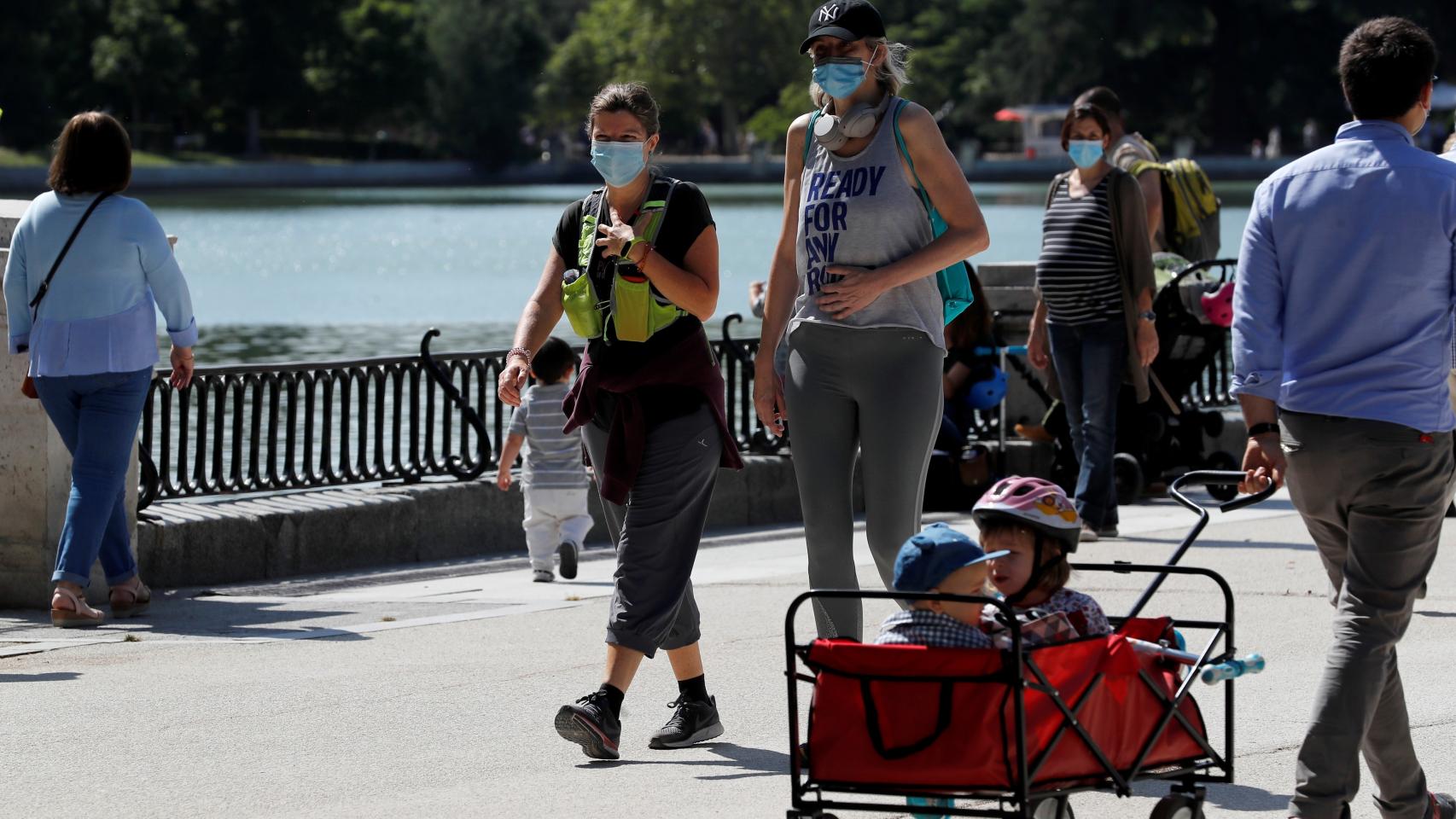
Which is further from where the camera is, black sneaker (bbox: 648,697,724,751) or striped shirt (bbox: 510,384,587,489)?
striped shirt (bbox: 510,384,587,489)

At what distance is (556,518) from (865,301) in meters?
4.02

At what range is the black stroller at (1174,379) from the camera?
1053 cm

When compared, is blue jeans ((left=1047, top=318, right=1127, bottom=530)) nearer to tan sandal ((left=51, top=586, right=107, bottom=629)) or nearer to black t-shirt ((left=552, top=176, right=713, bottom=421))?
black t-shirt ((left=552, top=176, right=713, bottom=421))

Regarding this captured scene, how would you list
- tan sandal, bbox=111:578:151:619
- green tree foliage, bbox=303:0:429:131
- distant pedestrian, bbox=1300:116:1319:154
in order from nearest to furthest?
tan sandal, bbox=111:578:151:619 → distant pedestrian, bbox=1300:116:1319:154 → green tree foliage, bbox=303:0:429:131

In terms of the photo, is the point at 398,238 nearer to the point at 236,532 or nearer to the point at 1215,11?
the point at 236,532

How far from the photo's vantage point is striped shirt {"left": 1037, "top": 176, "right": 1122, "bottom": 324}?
911 centimetres

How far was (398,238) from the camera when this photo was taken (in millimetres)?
54438

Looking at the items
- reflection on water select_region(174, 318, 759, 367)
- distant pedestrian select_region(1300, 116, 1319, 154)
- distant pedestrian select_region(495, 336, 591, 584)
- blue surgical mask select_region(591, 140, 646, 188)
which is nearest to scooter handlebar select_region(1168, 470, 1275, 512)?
blue surgical mask select_region(591, 140, 646, 188)

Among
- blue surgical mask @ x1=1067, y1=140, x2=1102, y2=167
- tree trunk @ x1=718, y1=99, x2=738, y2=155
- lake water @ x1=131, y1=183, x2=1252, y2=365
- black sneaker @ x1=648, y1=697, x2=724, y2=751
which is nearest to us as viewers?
black sneaker @ x1=648, y1=697, x2=724, y2=751

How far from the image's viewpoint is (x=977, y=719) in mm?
4000

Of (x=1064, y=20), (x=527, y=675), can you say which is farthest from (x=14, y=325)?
(x=1064, y=20)

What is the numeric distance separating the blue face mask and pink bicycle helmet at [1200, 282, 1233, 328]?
17.4 feet

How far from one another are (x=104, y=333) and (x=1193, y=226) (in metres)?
5.76

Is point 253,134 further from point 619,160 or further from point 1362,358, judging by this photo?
point 1362,358
